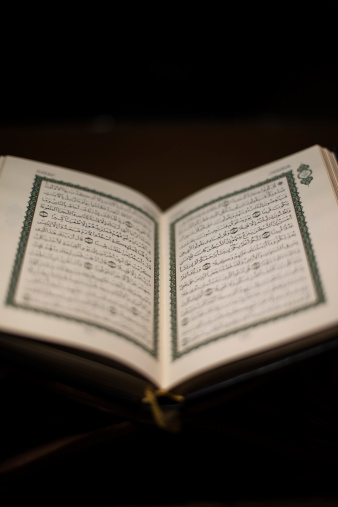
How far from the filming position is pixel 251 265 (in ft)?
2.48

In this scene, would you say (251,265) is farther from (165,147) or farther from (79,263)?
(165,147)

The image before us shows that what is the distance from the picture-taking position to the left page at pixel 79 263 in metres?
0.66

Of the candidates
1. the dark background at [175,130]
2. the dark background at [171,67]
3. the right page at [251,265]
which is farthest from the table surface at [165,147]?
the right page at [251,265]

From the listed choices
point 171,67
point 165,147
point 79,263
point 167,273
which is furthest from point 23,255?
point 171,67

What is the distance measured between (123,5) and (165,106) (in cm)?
32

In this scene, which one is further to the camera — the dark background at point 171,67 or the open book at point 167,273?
the dark background at point 171,67

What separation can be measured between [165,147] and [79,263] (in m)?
0.63

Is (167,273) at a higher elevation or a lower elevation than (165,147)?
lower

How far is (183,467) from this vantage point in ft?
2.54

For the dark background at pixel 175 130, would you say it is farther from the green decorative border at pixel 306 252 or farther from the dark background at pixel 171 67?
the green decorative border at pixel 306 252

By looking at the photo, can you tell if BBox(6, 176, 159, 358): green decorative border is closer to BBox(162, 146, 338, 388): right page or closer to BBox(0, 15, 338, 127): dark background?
BBox(162, 146, 338, 388): right page

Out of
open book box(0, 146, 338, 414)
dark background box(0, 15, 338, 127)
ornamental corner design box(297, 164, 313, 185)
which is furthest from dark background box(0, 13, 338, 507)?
ornamental corner design box(297, 164, 313, 185)

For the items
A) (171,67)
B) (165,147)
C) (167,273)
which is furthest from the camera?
(171,67)

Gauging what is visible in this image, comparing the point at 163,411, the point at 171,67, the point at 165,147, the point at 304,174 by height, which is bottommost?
the point at 163,411
